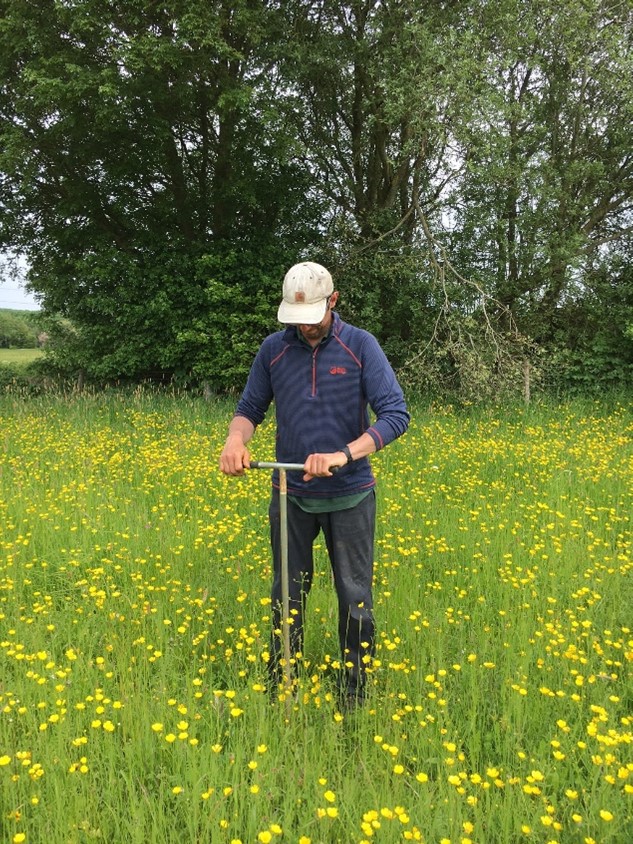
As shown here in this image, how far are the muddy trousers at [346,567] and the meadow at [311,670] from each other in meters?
0.15

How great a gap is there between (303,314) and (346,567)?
116 cm

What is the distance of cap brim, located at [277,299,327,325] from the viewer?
8.18 ft

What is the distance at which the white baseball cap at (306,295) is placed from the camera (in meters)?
2.50

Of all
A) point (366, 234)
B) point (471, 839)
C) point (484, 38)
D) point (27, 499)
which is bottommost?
point (471, 839)

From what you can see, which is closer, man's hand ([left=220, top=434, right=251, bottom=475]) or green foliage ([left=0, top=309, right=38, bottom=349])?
man's hand ([left=220, top=434, right=251, bottom=475])

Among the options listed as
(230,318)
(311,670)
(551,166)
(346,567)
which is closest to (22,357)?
(230,318)

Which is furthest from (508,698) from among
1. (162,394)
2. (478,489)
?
(162,394)

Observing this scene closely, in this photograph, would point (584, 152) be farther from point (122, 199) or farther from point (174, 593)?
point (174, 593)

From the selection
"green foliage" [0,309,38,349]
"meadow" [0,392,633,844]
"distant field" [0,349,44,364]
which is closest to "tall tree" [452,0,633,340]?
"meadow" [0,392,633,844]

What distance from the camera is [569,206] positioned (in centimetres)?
1117

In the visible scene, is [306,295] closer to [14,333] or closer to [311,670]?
[311,670]

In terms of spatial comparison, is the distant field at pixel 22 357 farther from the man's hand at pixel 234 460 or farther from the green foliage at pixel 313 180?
the man's hand at pixel 234 460

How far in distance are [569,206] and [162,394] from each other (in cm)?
840

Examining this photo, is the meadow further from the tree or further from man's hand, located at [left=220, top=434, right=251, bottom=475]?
the tree
